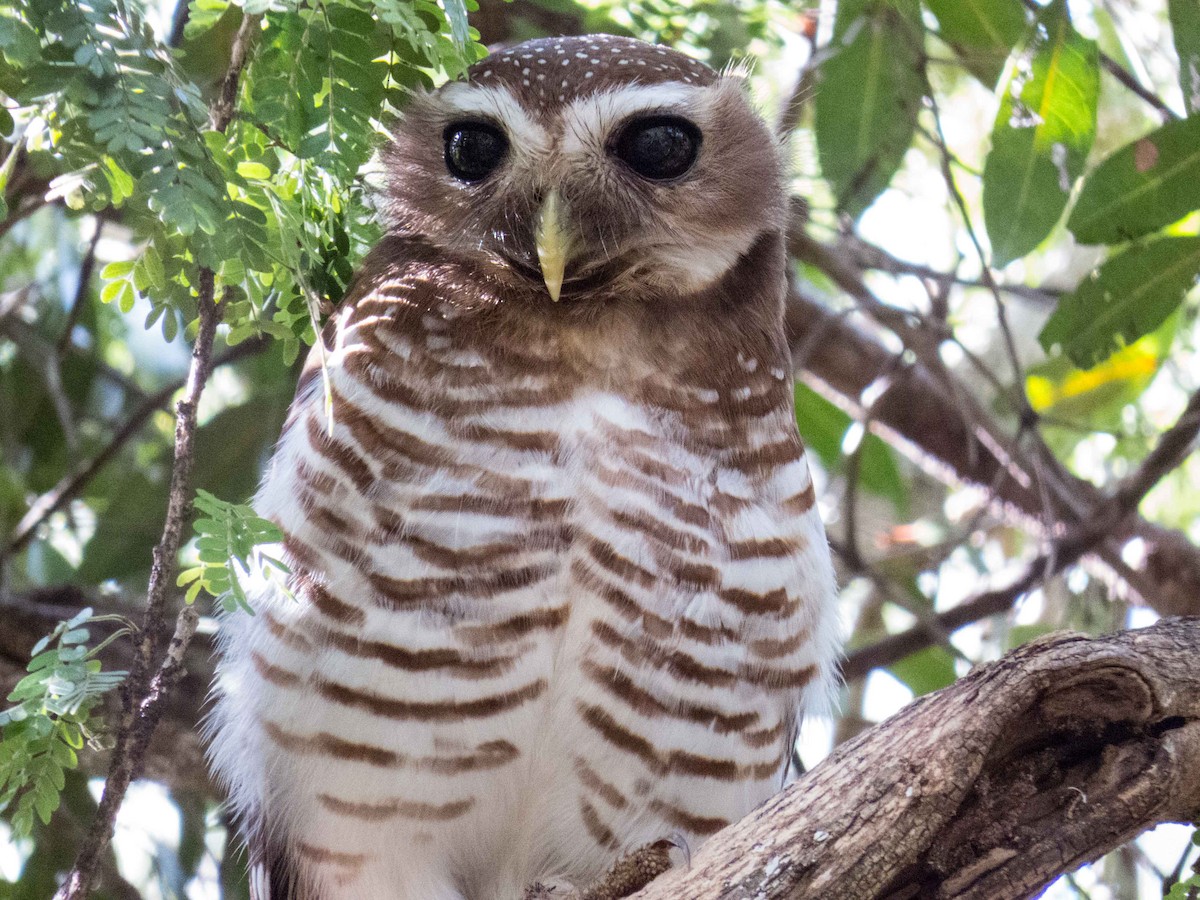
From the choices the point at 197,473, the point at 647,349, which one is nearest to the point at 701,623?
the point at 647,349

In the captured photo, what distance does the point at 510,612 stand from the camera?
1.95m

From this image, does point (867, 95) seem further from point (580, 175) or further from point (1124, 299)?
point (580, 175)

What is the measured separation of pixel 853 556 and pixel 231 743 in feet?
5.01

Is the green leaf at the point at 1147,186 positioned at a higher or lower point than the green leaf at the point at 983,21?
lower

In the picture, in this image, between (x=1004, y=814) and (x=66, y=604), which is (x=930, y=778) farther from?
(x=66, y=604)

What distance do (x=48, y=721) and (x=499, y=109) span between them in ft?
3.61

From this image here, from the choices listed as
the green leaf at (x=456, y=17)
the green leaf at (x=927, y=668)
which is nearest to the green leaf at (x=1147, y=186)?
the green leaf at (x=456, y=17)

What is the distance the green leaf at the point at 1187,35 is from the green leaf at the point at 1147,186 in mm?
184

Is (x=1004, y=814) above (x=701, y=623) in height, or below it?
below

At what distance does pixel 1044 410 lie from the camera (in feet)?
13.1

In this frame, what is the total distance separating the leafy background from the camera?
5.08 ft

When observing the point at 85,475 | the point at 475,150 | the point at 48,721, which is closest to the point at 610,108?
the point at 475,150

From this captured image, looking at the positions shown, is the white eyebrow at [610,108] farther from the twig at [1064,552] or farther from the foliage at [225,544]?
the twig at [1064,552]

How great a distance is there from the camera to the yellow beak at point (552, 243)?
1992 mm
